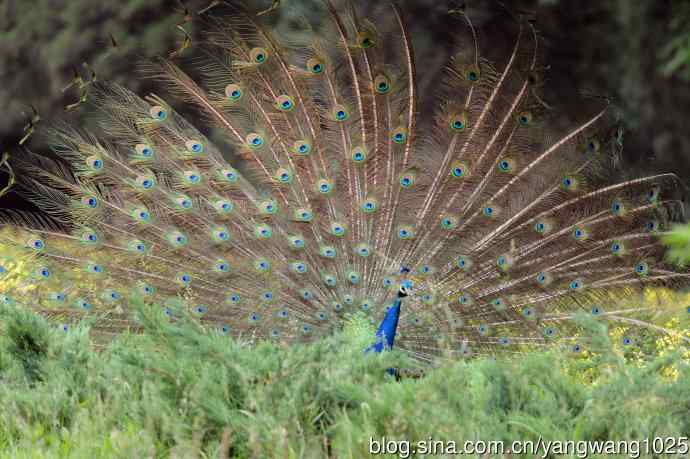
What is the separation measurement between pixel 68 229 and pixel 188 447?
12.7ft

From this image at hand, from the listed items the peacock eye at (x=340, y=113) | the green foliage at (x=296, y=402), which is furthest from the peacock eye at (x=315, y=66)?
the green foliage at (x=296, y=402)

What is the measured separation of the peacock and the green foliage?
2283mm

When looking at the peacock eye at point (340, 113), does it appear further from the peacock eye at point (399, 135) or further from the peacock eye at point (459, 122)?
the peacock eye at point (459, 122)

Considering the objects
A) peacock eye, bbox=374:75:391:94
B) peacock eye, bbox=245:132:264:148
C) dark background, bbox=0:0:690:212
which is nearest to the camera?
dark background, bbox=0:0:690:212

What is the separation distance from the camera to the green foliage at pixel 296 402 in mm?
2918

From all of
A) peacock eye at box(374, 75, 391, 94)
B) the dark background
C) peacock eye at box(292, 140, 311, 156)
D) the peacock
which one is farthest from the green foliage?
peacock eye at box(374, 75, 391, 94)

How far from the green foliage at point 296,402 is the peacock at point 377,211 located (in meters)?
2.28

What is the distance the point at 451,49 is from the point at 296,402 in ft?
17.9

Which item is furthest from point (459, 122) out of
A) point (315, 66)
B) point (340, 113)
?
point (315, 66)

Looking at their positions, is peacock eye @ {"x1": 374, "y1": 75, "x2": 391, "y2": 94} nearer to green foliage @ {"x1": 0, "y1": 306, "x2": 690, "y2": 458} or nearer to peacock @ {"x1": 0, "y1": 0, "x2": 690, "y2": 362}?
peacock @ {"x1": 0, "y1": 0, "x2": 690, "y2": 362}

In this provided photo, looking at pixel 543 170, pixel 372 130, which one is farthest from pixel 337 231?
pixel 543 170

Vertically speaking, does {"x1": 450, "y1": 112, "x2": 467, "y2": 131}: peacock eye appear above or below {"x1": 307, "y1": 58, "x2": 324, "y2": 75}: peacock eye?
below

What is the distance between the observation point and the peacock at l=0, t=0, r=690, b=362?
5934 millimetres

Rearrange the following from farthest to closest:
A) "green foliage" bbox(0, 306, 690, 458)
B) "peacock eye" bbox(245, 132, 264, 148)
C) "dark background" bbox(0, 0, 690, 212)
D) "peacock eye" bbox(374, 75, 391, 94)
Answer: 1. "peacock eye" bbox(245, 132, 264, 148)
2. "peacock eye" bbox(374, 75, 391, 94)
3. "dark background" bbox(0, 0, 690, 212)
4. "green foliage" bbox(0, 306, 690, 458)
